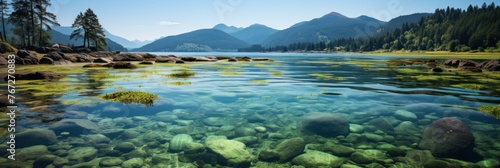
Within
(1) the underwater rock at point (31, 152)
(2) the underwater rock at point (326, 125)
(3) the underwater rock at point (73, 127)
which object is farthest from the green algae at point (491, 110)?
(1) the underwater rock at point (31, 152)

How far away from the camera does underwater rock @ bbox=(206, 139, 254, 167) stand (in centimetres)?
833

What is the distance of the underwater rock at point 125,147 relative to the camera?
9.04 meters

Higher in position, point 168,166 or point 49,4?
point 49,4

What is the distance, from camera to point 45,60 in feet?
152

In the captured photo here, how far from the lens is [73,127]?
10625mm

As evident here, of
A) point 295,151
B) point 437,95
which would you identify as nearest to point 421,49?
point 437,95

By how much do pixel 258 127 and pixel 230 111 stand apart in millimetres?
2758

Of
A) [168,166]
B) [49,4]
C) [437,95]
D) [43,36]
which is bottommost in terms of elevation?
[168,166]

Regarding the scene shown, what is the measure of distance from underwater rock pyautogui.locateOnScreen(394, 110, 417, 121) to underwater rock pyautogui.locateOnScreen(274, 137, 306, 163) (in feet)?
18.8

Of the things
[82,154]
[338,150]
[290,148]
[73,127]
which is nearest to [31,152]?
[82,154]

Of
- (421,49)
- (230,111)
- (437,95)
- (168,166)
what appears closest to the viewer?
(168,166)

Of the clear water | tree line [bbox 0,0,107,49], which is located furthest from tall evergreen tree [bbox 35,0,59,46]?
the clear water

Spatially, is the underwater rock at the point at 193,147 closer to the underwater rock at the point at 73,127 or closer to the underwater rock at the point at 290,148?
the underwater rock at the point at 290,148

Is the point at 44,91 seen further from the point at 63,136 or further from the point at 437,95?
the point at 437,95
